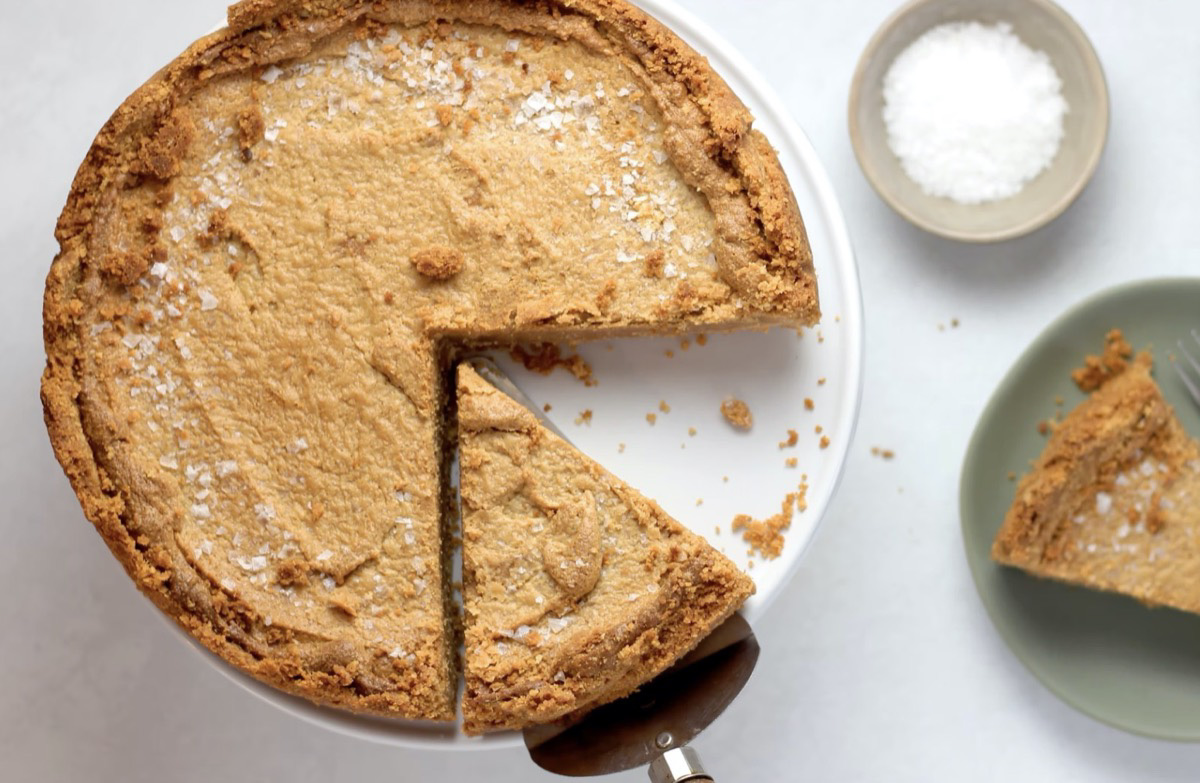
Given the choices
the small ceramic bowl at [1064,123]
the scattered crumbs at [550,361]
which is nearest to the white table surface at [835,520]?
the small ceramic bowl at [1064,123]

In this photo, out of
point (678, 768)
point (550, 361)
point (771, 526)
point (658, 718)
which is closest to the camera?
point (678, 768)

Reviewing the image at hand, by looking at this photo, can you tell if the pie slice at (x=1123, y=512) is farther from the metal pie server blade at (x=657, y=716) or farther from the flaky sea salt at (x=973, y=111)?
the metal pie server blade at (x=657, y=716)

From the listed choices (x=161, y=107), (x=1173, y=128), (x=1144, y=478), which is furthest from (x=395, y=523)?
(x=1173, y=128)

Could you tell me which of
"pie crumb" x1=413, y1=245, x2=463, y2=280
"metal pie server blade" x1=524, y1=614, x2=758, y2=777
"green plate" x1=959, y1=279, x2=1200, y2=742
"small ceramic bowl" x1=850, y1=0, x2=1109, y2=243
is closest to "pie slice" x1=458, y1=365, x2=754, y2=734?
"metal pie server blade" x1=524, y1=614, x2=758, y2=777

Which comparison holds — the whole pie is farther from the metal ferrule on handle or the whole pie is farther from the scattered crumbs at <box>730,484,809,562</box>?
the metal ferrule on handle

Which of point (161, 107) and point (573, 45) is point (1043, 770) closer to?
point (573, 45)

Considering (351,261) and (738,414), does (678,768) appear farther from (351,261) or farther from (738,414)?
(351,261)

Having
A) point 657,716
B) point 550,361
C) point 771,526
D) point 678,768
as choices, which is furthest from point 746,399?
point 678,768
